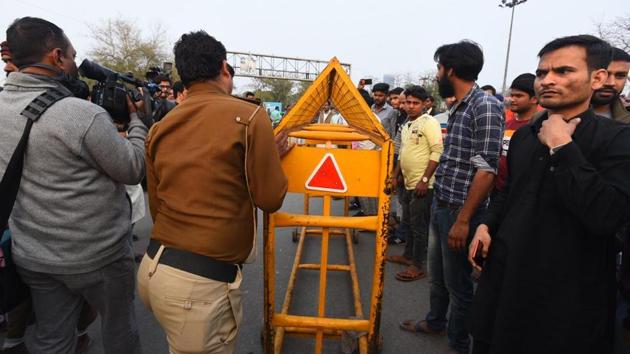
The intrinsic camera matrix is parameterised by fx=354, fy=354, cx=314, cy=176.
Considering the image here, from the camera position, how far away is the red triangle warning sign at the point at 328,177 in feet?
6.36

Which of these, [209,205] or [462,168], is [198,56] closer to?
[209,205]

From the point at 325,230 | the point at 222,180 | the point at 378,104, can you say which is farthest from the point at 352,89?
the point at 378,104

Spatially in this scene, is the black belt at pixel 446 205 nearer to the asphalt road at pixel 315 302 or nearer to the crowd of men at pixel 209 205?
the crowd of men at pixel 209 205

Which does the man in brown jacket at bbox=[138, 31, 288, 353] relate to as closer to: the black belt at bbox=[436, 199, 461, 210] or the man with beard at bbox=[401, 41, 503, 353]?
the man with beard at bbox=[401, 41, 503, 353]

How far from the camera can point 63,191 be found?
1575mm

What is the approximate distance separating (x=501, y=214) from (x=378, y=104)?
13.5 ft

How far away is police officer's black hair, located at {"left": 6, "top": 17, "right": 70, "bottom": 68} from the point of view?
1.56m

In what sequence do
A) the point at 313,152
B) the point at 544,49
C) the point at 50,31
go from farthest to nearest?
the point at 313,152, the point at 50,31, the point at 544,49

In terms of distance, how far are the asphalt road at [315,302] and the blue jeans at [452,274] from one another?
37 centimetres

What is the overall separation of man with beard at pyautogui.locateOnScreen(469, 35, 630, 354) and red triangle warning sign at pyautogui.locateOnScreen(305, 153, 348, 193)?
83 cm

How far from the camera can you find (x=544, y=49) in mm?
1485

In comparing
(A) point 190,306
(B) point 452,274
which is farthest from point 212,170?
(B) point 452,274

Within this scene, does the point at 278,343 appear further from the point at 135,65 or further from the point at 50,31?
the point at 135,65

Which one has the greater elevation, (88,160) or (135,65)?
(135,65)
